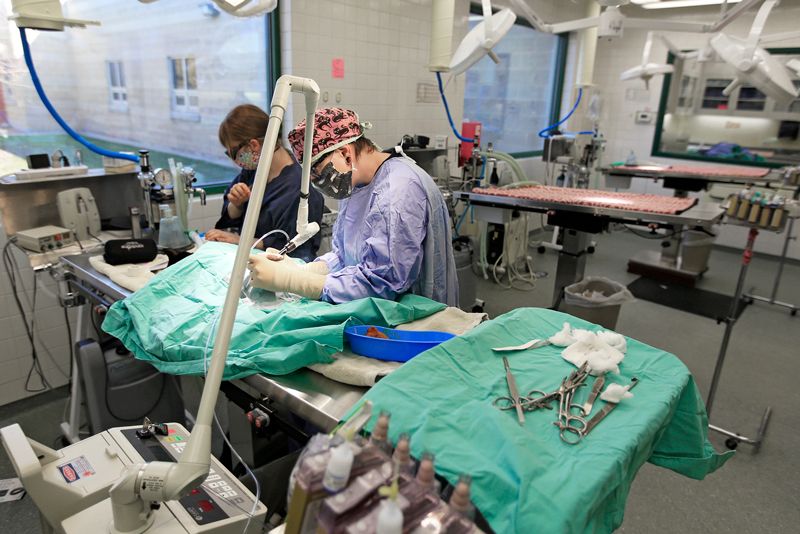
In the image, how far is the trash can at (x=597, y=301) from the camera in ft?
10.9

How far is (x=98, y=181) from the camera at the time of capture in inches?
112

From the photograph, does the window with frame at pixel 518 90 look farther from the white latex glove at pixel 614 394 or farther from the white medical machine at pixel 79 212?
the white latex glove at pixel 614 394

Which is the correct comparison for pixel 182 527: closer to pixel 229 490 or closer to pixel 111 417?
pixel 229 490

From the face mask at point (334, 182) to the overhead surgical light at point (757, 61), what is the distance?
3.57m

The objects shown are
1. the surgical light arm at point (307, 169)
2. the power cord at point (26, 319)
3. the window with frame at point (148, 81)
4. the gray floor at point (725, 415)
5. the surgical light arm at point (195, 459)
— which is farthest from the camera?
the window with frame at point (148, 81)

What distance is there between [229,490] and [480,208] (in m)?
3.02

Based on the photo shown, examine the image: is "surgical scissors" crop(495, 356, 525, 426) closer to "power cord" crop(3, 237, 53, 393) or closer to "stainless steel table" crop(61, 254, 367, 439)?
"stainless steel table" crop(61, 254, 367, 439)

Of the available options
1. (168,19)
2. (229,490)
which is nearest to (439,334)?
(229,490)

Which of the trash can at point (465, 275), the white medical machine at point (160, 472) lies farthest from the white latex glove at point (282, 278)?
the trash can at point (465, 275)

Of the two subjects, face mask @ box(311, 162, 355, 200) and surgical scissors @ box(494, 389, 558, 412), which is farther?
face mask @ box(311, 162, 355, 200)

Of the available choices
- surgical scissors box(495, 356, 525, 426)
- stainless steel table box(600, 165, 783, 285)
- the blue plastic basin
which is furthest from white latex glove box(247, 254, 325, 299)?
stainless steel table box(600, 165, 783, 285)

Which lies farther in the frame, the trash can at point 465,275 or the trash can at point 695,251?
the trash can at point 695,251

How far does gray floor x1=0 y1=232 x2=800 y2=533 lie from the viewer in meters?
2.28

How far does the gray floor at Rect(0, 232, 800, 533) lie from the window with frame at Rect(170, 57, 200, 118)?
2.01m
